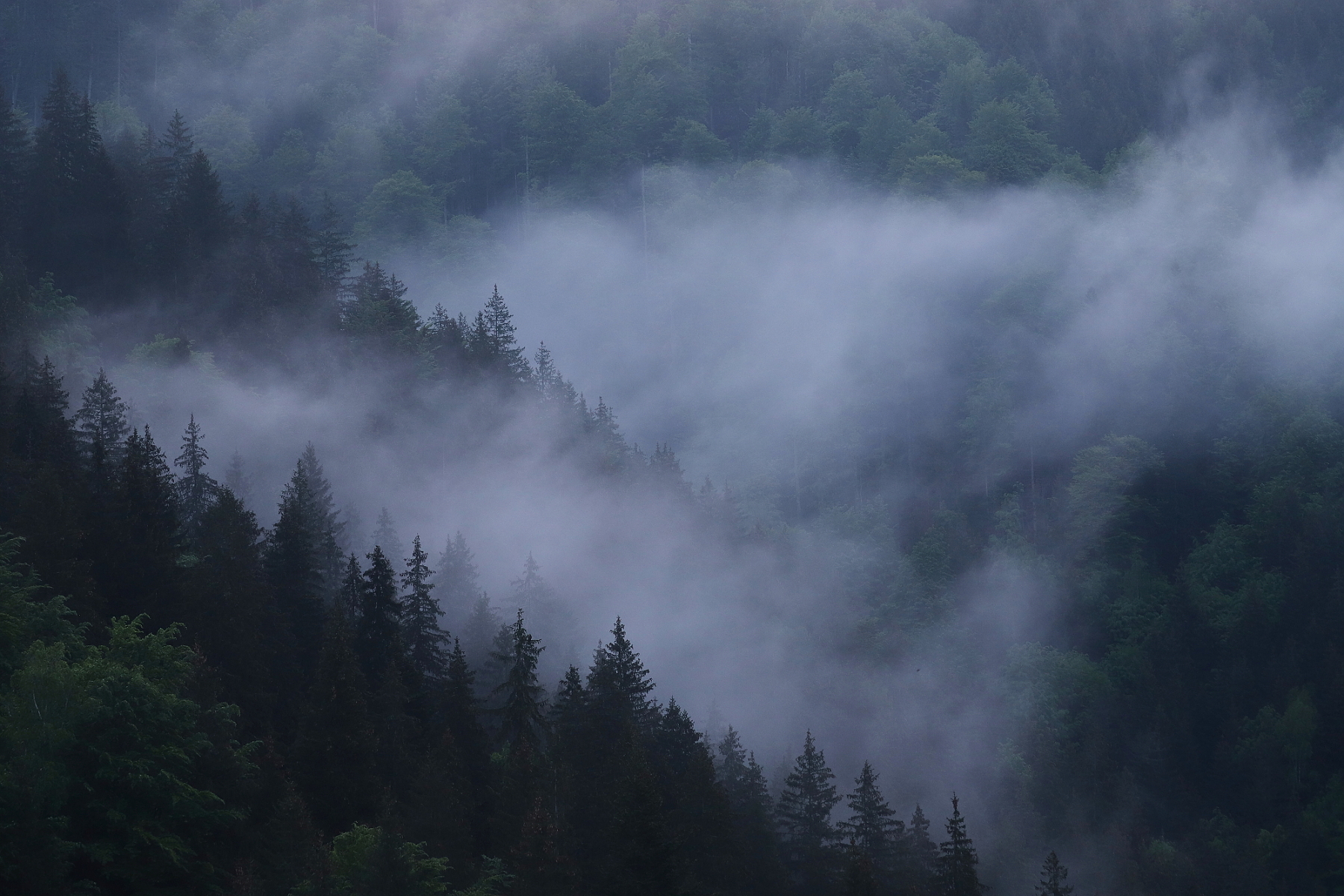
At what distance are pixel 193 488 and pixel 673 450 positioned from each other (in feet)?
213

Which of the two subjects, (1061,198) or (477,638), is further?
(1061,198)

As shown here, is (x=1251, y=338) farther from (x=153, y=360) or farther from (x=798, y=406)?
(x=153, y=360)

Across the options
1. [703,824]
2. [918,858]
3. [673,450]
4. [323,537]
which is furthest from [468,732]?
[673,450]

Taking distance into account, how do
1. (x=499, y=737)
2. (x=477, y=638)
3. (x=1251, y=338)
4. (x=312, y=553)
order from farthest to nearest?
1. (x=1251, y=338)
2. (x=477, y=638)
3. (x=312, y=553)
4. (x=499, y=737)

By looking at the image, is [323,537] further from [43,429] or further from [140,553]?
[140,553]

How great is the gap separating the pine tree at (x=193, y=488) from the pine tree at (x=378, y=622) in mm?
11114

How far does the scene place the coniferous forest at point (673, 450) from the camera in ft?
148

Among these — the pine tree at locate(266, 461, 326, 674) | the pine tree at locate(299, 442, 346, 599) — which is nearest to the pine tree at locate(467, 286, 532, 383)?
the pine tree at locate(299, 442, 346, 599)

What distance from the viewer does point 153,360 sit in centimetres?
8219

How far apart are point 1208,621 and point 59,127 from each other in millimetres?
92876

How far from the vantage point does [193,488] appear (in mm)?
66250

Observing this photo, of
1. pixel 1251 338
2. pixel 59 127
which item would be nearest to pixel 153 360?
pixel 59 127

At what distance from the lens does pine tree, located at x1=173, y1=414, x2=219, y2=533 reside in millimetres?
64125

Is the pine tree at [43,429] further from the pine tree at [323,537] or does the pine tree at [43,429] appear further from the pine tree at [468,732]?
the pine tree at [468,732]
